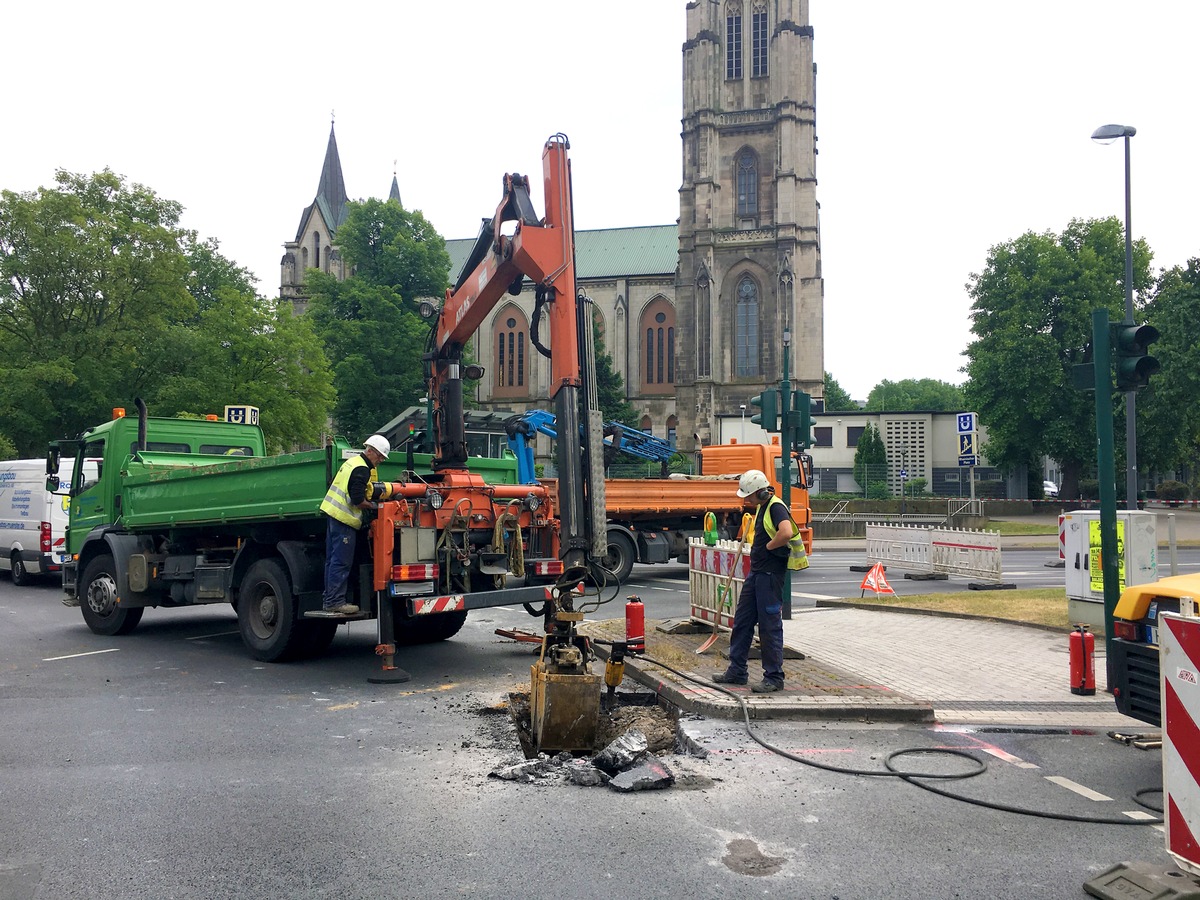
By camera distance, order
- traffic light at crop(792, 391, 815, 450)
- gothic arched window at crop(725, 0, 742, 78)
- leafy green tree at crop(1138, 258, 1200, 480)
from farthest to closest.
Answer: gothic arched window at crop(725, 0, 742, 78) < leafy green tree at crop(1138, 258, 1200, 480) < traffic light at crop(792, 391, 815, 450)

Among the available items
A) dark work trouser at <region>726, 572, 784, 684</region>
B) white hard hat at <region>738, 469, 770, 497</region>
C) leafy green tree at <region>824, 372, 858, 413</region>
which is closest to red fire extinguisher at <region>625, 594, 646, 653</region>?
dark work trouser at <region>726, 572, 784, 684</region>

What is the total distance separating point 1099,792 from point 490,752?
11.6 ft

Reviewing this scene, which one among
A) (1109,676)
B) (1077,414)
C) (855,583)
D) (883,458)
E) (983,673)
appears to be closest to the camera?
(1109,676)

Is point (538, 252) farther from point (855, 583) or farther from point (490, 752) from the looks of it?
point (855, 583)

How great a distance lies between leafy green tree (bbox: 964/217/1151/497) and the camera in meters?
43.5

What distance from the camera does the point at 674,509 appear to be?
18266 mm

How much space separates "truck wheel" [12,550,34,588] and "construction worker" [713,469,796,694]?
15.7 m

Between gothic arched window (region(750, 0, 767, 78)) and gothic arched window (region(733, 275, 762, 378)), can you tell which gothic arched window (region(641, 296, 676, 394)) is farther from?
gothic arched window (region(750, 0, 767, 78))

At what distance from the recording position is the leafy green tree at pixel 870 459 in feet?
156

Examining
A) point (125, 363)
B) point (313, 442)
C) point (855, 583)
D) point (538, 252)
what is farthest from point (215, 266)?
point (538, 252)

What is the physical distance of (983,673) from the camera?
866cm

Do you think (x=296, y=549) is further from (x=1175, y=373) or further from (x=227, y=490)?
(x=1175, y=373)

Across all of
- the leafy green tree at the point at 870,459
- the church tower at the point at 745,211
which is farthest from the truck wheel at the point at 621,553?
the church tower at the point at 745,211

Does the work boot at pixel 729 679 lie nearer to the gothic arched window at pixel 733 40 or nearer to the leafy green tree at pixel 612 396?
the leafy green tree at pixel 612 396
